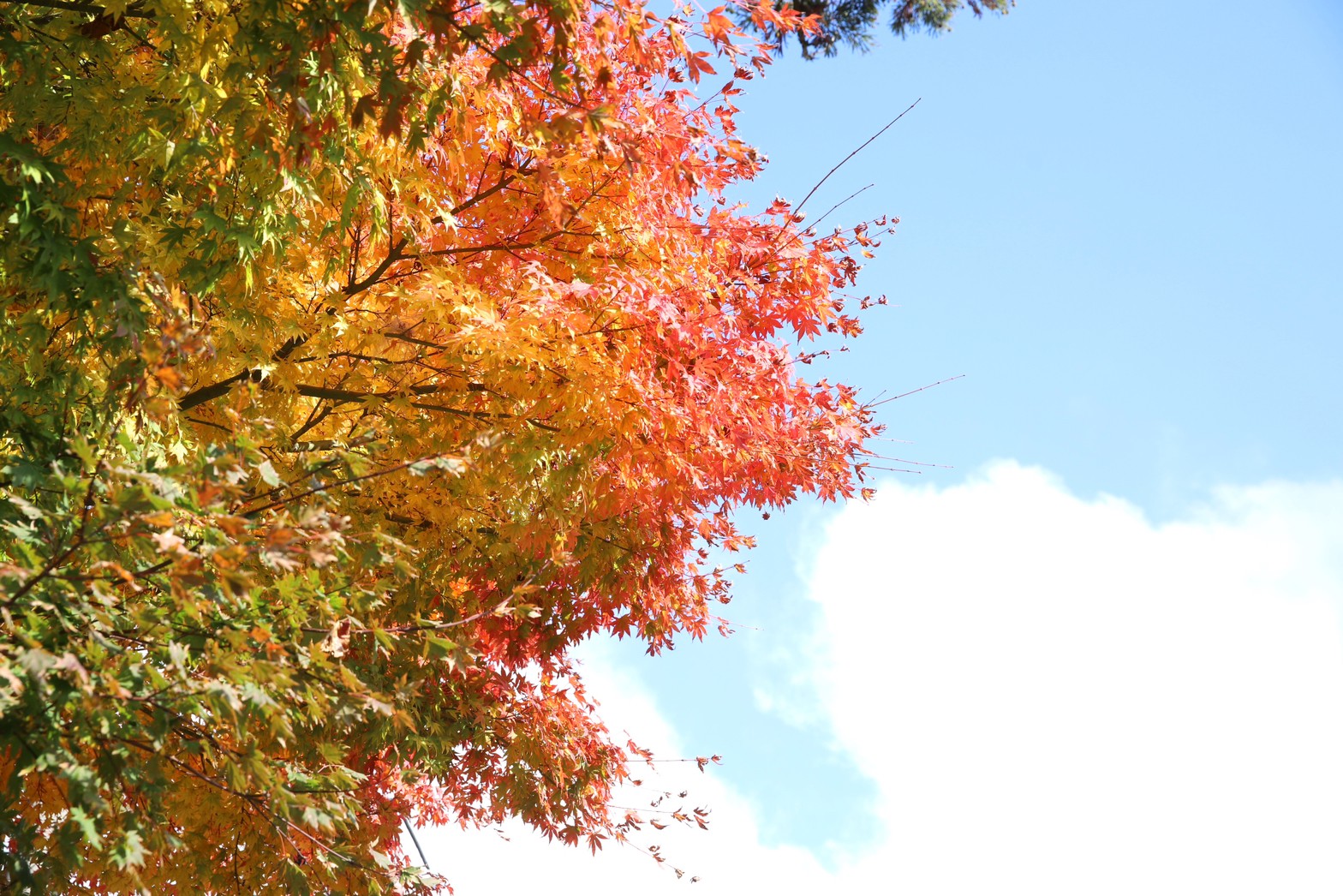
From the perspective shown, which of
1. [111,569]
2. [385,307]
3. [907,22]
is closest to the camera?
[111,569]

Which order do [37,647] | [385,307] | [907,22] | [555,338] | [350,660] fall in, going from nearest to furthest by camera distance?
[37,647] < [555,338] < [385,307] < [350,660] < [907,22]

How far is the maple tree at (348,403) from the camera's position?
4219mm

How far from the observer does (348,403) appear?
792 cm

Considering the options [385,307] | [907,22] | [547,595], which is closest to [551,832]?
[547,595]

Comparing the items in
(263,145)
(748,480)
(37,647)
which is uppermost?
(748,480)

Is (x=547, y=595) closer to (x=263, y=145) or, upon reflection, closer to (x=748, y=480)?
(x=748, y=480)

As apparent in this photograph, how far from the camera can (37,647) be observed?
377cm

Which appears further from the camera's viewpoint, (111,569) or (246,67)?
(246,67)

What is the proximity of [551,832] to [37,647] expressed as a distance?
23.8ft

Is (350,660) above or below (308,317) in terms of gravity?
below

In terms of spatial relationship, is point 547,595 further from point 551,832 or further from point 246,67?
point 246,67

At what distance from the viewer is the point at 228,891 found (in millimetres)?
8820

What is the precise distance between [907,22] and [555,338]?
1488 cm

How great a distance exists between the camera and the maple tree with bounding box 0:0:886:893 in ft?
13.8
